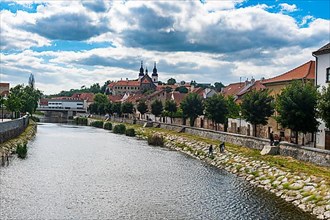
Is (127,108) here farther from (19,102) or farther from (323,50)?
(323,50)

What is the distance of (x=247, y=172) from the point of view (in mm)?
35625

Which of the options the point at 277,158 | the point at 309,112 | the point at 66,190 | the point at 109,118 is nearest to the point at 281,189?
the point at 277,158

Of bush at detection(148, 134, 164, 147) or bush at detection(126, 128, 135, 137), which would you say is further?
bush at detection(126, 128, 135, 137)

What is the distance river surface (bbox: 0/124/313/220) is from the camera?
905 inches

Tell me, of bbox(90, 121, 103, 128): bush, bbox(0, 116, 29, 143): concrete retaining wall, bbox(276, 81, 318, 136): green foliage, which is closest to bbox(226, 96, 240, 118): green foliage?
bbox(276, 81, 318, 136): green foliage

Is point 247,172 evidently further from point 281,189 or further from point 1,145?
point 1,145

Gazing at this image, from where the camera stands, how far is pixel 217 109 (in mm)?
62750

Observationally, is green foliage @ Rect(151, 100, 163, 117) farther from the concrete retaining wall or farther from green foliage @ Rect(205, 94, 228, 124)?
the concrete retaining wall

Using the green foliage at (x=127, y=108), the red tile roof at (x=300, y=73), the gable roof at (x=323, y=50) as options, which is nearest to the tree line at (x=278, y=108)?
the red tile roof at (x=300, y=73)

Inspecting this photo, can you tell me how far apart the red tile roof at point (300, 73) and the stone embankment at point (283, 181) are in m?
14.4

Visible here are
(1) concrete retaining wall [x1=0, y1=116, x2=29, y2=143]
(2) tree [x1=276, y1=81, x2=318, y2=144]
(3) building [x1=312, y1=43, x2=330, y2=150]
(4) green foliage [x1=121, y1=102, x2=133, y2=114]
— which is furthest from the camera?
(4) green foliage [x1=121, y1=102, x2=133, y2=114]

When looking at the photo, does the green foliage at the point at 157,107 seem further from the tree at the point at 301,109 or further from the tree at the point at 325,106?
the tree at the point at 325,106

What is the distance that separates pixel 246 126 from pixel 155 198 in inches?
1489

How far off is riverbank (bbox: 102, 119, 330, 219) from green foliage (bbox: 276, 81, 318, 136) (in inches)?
131
